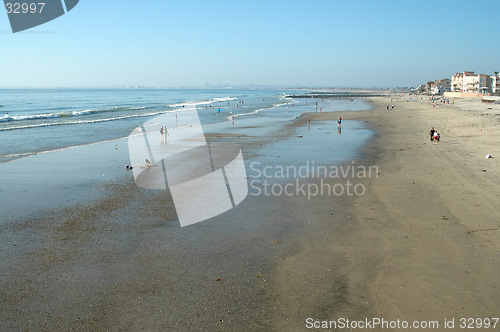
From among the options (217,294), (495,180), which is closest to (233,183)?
(217,294)

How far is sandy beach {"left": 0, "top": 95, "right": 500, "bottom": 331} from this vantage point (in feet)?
23.4

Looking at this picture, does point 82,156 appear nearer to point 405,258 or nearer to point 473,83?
point 405,258

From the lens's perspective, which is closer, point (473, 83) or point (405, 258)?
point (405, 258)

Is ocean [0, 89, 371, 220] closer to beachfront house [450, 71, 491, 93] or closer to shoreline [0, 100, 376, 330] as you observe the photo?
shoreline [0, 100, 376, 330]

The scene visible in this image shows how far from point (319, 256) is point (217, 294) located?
9.59ft

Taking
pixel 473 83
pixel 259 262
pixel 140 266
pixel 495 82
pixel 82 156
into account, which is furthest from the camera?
pixel 473 83

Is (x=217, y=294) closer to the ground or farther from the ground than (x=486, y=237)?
farther from the ground

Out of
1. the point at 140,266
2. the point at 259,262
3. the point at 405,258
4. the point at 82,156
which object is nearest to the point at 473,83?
the point at 82,156

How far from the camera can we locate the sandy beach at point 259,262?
7125mm

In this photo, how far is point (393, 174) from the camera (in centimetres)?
1784

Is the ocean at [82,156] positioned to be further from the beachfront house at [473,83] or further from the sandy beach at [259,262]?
the beachfront house at [473,83]

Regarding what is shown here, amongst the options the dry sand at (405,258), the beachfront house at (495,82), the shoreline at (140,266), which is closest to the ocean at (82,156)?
the shoreline at (140,266)

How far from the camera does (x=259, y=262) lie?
925cm

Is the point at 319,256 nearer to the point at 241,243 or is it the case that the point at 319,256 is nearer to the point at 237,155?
the point at 241,243
